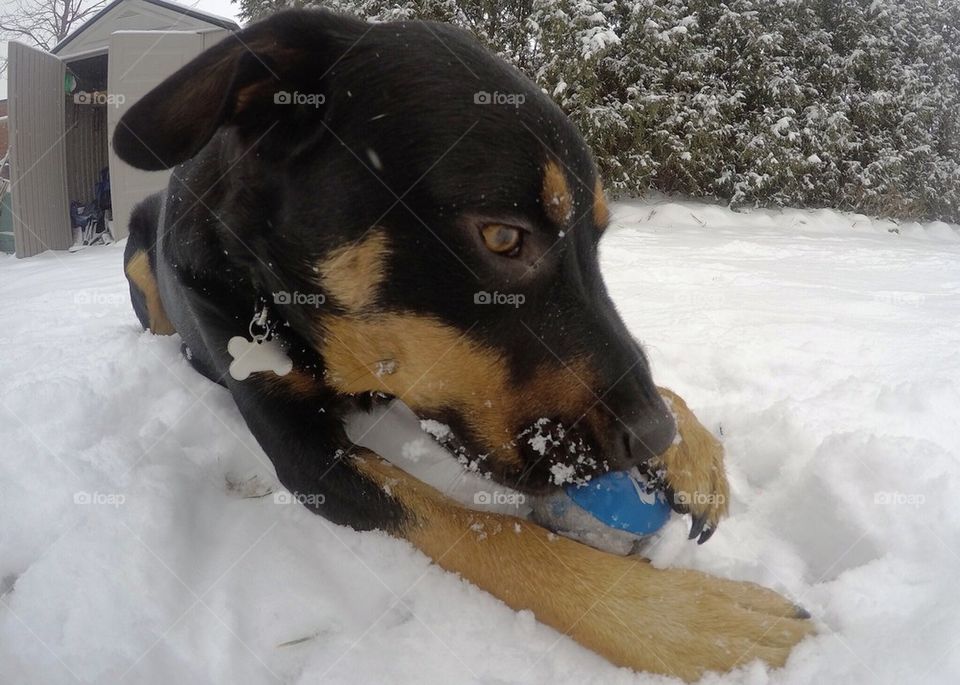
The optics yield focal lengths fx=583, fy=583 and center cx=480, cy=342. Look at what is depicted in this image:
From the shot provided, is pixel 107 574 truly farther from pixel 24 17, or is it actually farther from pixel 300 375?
pixel 24 17

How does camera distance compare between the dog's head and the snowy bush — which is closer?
the dog's head

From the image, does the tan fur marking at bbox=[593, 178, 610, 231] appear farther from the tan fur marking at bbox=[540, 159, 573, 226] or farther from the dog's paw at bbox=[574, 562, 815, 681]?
the dog's paw at bbox=[574, 562, 815, 681]

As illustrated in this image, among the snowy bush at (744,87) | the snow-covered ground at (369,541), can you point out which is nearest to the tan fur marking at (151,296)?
the snow-covered ground at (369,541)

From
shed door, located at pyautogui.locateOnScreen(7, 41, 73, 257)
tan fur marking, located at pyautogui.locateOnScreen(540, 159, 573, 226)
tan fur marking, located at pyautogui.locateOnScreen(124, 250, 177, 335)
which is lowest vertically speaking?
shed door, located at pyautogui.locateOnScreen(7, 41, 73, 257)

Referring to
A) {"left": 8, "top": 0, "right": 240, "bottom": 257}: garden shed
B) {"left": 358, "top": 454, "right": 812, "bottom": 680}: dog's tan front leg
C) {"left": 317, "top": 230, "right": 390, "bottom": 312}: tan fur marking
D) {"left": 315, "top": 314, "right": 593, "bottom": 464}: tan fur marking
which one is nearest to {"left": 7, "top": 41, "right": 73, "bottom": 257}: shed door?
{"left": 8, "top": 0, "right": 240, "bottom": 257}: garden shed

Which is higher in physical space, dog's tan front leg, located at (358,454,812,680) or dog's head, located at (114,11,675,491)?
dog's head, located at (114,11,675,491)

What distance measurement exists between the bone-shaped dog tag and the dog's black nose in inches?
49.8

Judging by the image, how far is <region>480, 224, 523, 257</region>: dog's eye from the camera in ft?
5.95

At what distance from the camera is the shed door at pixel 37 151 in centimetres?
1126

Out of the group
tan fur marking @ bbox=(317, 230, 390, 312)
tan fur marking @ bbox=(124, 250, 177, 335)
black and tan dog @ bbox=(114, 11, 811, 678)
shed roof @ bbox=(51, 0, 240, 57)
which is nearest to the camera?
black and tan dog @ bbox=(114, 11, 811, 678)

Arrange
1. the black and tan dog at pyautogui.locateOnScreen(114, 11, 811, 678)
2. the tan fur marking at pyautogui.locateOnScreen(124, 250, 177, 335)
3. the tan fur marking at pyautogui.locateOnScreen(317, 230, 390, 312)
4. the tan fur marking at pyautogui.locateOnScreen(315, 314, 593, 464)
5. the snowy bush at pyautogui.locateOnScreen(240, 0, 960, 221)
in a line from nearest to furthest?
the black and tan dog at pyautogui.locateOnScreen(114, 11, 811, 678), the tan fur marking at pyautogui.locateOnScreen(315, 314, 593, 464), the tan fur marking at pyautogui.locateOnScreen(317, 230, 390, 312), the tan fur marking at pyautogui.locateOnScreen(124, 250, 177, 335), the snowy bush at pyautogui.locateOnScreen(240, 0, 960, 221)

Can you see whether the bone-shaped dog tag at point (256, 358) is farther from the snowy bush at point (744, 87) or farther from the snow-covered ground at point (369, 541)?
the snowy bush at point (744, 87)

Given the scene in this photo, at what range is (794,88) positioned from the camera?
11.0m

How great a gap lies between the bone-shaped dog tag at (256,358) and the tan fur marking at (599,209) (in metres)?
1.27
